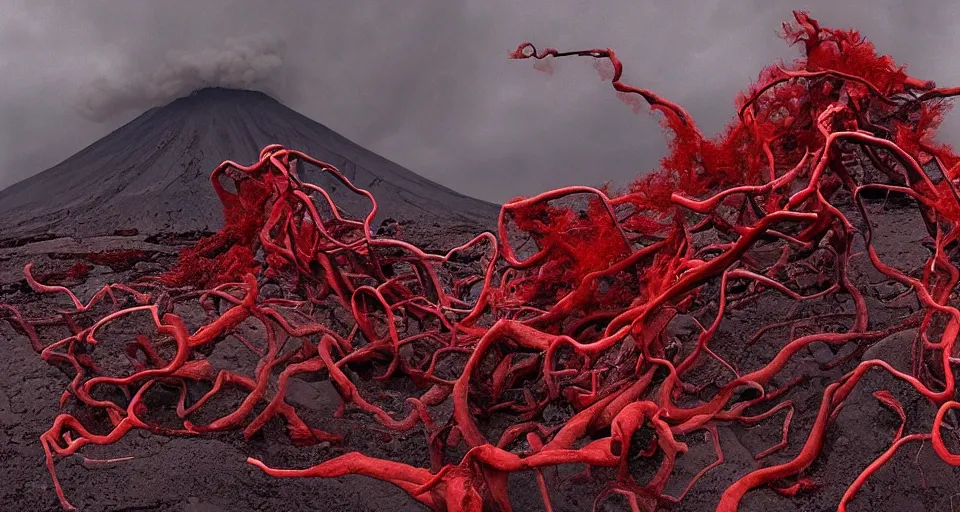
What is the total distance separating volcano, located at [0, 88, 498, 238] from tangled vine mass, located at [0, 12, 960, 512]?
15.2 meters

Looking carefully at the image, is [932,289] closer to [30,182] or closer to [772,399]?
[772,399]

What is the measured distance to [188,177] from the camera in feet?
98.8

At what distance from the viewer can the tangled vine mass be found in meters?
2.22

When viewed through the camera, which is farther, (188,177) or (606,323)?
(188,177)

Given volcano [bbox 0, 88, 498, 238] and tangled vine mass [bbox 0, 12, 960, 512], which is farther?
volcano [bbox 0, 88, 498, 238]

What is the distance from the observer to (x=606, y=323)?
10.9 feet

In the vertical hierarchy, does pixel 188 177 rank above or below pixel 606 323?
above

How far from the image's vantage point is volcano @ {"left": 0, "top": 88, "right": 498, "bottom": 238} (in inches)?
968

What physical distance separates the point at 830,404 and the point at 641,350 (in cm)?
57

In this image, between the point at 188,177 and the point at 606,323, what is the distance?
97.0 feet

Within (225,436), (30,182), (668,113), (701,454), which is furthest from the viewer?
(30,182)

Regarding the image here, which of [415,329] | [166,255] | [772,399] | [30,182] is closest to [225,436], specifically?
[415,329]

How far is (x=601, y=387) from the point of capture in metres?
2.91

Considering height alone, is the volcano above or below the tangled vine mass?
above
